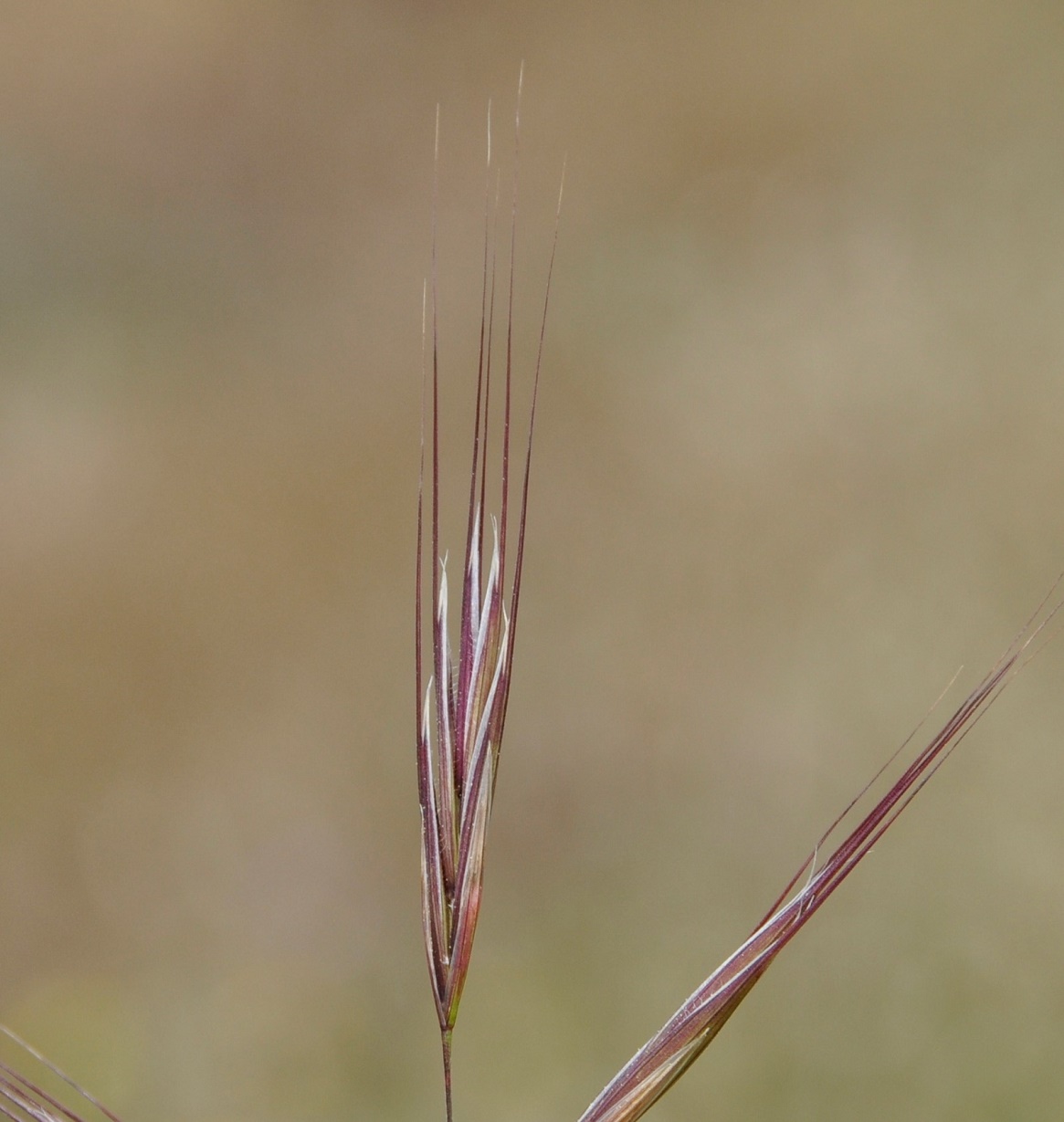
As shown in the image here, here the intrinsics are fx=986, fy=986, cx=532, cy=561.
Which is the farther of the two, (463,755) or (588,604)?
(588,604)

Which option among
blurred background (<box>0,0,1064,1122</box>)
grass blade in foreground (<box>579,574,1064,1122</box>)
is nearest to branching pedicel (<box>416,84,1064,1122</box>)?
grass blade in foreground (<box>579,574,1064,1122</box>)

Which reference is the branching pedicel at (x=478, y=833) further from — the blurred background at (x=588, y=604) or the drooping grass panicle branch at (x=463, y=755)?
the blurred background at (x=588, y=604)

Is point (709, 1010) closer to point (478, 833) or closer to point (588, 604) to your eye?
point (478, 833)

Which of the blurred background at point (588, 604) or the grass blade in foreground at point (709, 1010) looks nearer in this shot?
the grass blade in foreground at point (709, 1010)

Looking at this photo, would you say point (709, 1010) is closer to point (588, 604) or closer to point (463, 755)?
point (463, 755)

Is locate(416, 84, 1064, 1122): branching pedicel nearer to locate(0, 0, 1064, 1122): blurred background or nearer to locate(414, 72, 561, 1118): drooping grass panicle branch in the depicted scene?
locate(414, 72, 561, 1118): drooping grass panicle branch

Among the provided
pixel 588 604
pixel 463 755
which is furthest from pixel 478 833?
pixel 588 604

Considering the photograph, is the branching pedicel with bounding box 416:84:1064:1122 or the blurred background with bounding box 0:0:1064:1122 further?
the blurred background with bounding box 0:0:1064:1122

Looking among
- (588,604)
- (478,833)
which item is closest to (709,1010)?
(478,833)

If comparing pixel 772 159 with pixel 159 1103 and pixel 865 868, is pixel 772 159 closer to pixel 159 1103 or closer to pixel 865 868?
pixel 865 868

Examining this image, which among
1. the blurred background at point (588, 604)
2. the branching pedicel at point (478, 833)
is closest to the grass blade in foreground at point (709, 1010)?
the branching pedicel at point (478, 833)

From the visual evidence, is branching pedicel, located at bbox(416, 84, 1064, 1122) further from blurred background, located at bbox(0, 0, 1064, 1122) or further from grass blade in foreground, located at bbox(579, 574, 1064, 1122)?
blurred background, located at bbox(0, 0, 1064, 1122)
